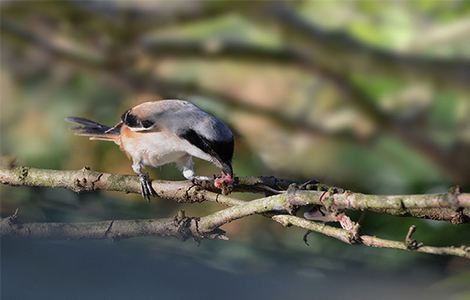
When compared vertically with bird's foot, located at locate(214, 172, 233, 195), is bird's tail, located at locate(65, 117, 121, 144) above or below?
below

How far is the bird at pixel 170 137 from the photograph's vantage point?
23.9 inches

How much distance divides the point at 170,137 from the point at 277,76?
1.22 metres

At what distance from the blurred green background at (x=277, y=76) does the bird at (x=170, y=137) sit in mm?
945

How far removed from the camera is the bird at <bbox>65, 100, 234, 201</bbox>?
61cm

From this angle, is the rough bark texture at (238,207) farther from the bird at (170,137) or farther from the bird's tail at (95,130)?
the bird's tail at (95,130)

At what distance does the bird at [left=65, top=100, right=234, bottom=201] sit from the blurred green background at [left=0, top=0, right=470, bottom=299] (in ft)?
3.10

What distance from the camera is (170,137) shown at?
71 centimetres

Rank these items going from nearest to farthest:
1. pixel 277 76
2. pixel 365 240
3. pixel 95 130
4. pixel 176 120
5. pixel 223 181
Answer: pixel 365 240 < pixel 223 181 < pixel 176 120 < pixel 95 130 < pixel 277 76

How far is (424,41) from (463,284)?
834 millimetres

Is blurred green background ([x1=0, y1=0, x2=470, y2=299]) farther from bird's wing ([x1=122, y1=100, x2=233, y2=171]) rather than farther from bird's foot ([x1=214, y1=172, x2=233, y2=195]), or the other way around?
bird's foot ([x1=214, y1=172, x2=233, y2=195])

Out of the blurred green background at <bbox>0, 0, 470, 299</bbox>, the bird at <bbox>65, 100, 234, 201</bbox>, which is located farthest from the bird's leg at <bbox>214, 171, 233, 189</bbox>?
the blurred green background at <bbox>0, 0, 470, 299</bbox>

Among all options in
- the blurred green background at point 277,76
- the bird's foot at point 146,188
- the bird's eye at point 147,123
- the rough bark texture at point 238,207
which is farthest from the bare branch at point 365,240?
the blurred green background at point 277,76

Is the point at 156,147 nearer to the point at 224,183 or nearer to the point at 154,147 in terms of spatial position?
the point at 154,147

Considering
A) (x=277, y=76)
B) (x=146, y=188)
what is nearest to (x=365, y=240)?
(x=146, y=188)
